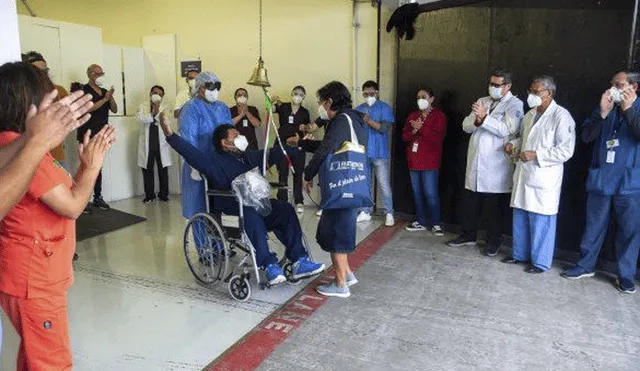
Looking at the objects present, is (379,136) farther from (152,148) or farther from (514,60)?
(152,148)

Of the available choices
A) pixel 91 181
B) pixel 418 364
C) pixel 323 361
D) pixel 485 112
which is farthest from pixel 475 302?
pixel 91 181

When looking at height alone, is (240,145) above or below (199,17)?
below

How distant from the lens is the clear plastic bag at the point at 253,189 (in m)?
2.88

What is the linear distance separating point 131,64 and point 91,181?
528cm

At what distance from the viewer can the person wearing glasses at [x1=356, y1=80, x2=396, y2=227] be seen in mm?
4738

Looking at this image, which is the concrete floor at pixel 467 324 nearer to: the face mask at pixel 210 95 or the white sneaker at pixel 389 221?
the white sneaker at pixel 389 221

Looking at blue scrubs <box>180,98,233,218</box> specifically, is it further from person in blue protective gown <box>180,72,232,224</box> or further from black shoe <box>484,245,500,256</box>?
black shoe <box>484,245,500,256</box>

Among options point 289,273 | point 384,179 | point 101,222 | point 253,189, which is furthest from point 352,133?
point 101,222

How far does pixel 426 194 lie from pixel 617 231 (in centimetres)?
169

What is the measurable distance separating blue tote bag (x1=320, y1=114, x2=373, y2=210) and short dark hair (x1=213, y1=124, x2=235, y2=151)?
32.9 inches

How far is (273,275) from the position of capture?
2.98 metres

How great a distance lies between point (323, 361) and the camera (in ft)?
7.43

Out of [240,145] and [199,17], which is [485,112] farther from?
[199,17]

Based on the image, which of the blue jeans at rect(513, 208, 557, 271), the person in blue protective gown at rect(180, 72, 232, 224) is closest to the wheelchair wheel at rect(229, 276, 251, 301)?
the person in blue protective gown at rect(180, 72, 232, 224)
